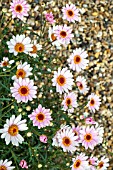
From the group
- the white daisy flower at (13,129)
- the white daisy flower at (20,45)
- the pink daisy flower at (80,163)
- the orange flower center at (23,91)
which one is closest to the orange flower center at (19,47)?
the white daisy flower at (20,45)

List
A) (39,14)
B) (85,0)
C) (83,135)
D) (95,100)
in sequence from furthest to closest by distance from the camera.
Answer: (85,0), (39,14), (95,100), (83,135)

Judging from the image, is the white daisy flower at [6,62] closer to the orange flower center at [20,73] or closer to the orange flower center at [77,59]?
the orange flower center at [20,73]

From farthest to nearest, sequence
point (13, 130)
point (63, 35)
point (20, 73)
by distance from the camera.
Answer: point (63, 35), point (20, 73), point (13, 130)

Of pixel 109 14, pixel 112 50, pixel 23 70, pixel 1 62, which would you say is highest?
pixel 109 14

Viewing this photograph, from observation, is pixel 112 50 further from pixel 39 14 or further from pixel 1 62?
pixel 1 62

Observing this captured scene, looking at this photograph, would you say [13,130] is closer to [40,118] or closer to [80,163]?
[40,118]

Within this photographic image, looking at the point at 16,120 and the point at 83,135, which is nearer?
the point at 16,120

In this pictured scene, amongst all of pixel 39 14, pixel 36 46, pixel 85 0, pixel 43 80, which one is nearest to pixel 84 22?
pixel 85 0

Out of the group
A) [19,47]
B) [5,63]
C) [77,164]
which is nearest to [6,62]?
[5,63]
